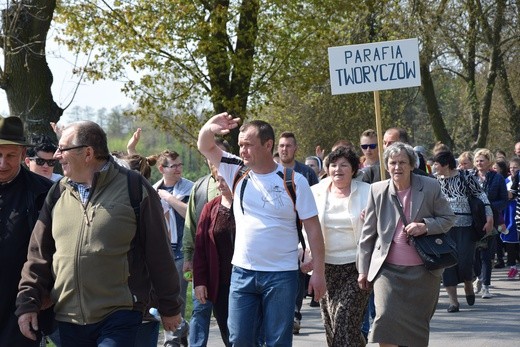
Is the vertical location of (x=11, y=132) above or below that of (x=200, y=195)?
above

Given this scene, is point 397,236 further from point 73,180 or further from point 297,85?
point 297,85

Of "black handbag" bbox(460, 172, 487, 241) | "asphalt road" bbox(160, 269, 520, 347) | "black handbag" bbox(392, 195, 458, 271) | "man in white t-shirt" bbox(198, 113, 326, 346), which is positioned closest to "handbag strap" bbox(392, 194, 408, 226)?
"black handbag" bbox(392, 195, 458, 271)

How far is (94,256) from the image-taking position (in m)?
5.69

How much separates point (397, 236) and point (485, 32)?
25110mm

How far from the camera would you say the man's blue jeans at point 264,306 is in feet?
22.7

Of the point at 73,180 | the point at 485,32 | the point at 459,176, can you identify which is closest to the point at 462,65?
the point at 485,32

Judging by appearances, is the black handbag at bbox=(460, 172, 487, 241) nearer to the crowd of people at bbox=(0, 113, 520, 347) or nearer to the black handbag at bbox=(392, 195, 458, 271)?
the crowd of people at bbox=(0, 113, 520, 347)

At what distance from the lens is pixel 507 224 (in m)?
18.4

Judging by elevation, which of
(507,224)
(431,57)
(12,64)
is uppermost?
(431,57)

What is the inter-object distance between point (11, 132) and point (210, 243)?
1.98 metres

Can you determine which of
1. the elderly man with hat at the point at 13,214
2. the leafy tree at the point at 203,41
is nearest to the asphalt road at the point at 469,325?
the elderly man with hat at the point at 13,214

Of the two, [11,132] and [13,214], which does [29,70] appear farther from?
[13,214]

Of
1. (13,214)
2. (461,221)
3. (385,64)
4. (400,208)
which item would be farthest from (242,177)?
(461,221)

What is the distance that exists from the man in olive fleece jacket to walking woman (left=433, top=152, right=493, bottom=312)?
6.91m
